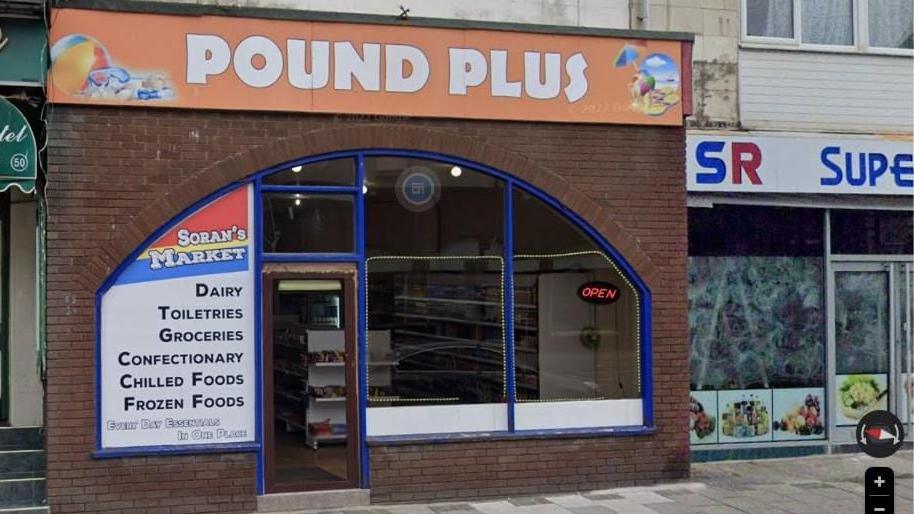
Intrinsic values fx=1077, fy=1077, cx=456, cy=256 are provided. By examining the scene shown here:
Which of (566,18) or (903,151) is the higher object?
(566,18)

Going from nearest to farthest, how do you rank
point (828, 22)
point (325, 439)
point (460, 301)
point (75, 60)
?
point (75, 60) → point (325, 439) → point (460, 301) → point (828, 22)

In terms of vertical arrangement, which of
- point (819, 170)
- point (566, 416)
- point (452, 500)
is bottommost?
point (452, 500)

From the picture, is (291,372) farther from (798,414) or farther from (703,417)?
(798,414)

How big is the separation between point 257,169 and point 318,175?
22.6 inches

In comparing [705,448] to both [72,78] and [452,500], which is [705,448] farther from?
[72,78]

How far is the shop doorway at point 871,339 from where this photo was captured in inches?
498

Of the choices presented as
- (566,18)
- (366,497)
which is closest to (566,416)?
(366,497)

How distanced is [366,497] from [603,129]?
4221 millimetres

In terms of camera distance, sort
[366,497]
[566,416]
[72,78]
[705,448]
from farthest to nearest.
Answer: [705,448], [566,416], [366,497], [72,78]

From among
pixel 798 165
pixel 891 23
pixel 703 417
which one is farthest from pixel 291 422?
pixel 891 23

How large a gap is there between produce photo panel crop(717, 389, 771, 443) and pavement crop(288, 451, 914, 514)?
388mm

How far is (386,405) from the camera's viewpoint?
33.0 feet

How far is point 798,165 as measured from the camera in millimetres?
12102

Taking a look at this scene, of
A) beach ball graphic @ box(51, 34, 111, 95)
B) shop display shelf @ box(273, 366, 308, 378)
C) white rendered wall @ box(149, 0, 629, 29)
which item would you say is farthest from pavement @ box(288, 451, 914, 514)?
white rendered wall @ box(149, 0, 629, 29)
